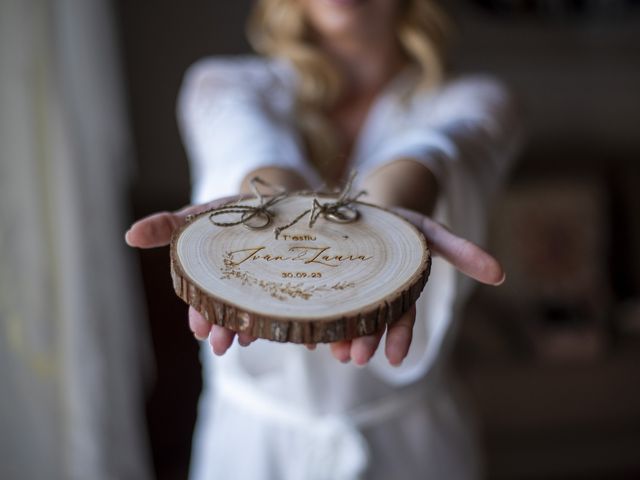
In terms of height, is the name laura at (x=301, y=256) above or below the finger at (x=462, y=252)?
above

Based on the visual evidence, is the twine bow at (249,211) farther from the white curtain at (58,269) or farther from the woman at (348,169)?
the white curtain at (58,269)

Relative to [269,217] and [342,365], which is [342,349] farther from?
[342,365]

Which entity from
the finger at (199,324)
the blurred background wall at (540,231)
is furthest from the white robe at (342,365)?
the blurred background wall at (540,231)

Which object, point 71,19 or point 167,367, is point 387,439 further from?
point 167,367

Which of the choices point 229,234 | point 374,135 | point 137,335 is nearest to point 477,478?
point 374,135

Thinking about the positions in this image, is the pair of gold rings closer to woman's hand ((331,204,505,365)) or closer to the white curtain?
woman's hand ((331,204,505,365))

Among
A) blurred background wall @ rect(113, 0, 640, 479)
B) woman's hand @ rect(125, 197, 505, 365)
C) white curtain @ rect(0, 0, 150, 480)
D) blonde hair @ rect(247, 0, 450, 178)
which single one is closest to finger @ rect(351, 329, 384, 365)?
woman's hand @ rect(125, 197, 505, 365)

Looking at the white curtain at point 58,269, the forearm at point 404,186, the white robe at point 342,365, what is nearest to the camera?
the forearm at point 404,186
